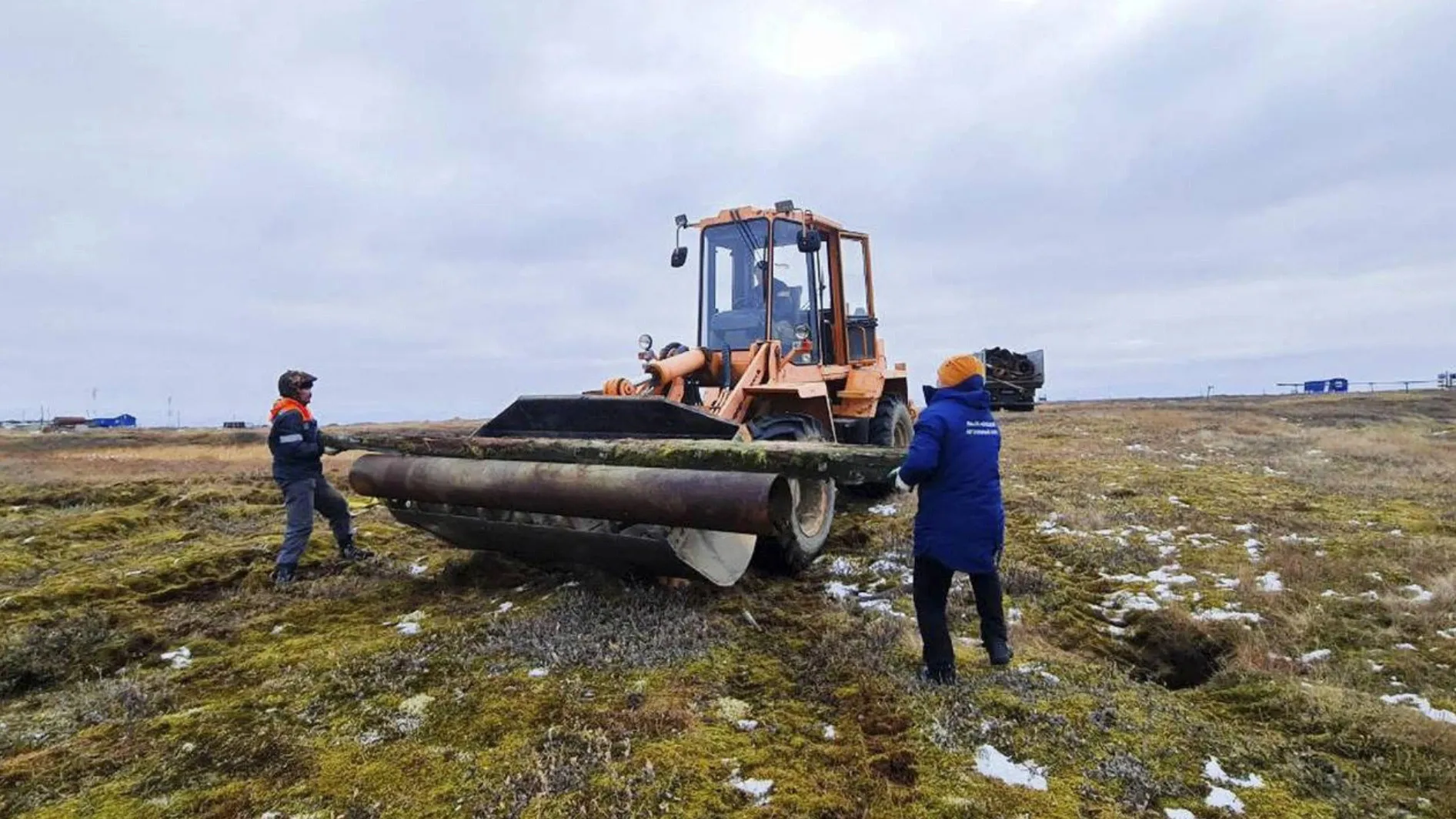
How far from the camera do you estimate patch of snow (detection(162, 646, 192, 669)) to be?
14.7ft

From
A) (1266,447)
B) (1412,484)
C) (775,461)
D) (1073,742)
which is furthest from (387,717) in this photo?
(1266,447)

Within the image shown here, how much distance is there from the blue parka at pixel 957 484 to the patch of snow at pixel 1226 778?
1312 mm

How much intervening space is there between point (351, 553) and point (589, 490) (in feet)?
11.7

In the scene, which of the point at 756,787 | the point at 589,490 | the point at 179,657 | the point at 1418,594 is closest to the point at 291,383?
the point at 179,657

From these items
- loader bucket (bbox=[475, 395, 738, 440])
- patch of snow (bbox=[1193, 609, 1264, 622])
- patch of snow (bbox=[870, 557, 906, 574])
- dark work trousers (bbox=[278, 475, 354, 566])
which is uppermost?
loader bucket (bbox=[475, 395, 738, 440])

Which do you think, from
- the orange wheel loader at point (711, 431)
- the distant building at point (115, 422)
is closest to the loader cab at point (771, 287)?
the orange wheel loader at point (711, 431)

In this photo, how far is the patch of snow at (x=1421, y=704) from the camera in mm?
3494

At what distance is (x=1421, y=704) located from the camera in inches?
144

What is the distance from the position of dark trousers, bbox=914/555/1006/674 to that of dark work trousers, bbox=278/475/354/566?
16.7ft

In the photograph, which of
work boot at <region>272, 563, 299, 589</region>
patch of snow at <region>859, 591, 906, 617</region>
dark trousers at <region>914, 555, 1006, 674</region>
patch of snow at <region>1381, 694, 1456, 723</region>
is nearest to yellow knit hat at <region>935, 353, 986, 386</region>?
dark trousers at <region>914, 555, 1006, 674</region>

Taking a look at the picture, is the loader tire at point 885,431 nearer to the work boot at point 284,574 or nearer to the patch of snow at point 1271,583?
the patch of snow at point 1271,583

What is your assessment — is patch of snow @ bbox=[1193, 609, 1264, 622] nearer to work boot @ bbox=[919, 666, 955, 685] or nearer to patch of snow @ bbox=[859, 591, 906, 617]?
patch of snow @ bbox=[859, 591, 906, 617]

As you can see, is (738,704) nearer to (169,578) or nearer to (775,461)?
(775,461)

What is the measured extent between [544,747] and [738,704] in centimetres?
98
